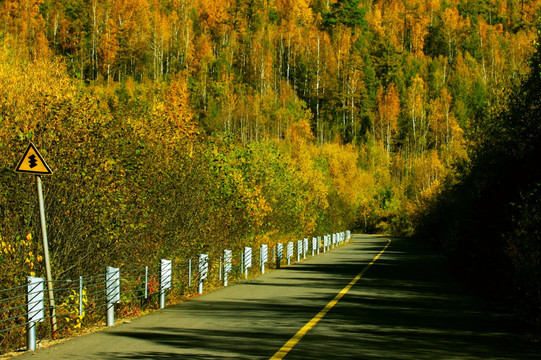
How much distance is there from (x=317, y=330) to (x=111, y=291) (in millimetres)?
4034

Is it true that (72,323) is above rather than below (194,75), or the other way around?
below

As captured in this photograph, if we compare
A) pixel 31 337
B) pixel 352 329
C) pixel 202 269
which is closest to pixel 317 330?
pixel 352 329

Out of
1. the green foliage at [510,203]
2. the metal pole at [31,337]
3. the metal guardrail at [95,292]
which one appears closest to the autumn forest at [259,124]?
the green foliage at [510,203]

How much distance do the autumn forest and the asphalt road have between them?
1.84 meters

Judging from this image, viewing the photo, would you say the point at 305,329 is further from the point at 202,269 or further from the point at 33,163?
the point at 202,269

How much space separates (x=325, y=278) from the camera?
25.6 m

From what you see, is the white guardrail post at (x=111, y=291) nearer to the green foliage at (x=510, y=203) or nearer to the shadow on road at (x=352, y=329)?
the shadow on road at (x=352, y=329)

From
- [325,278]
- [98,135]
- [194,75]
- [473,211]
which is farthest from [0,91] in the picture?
[194,75]

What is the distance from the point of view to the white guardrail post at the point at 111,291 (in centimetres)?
1352

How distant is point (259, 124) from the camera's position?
102438 millimetres

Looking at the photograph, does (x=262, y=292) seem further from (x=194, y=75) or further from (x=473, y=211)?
(x=194, y=75)

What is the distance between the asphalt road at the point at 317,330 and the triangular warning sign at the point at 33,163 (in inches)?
108

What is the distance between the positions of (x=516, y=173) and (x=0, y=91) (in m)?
14.4

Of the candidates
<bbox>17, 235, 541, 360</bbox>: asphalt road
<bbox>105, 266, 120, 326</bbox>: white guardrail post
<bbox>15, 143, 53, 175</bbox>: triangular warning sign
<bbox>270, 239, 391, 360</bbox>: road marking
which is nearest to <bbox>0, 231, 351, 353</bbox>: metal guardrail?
<bbox>105, 266, 120, 326</bbox>: white guardrail post
